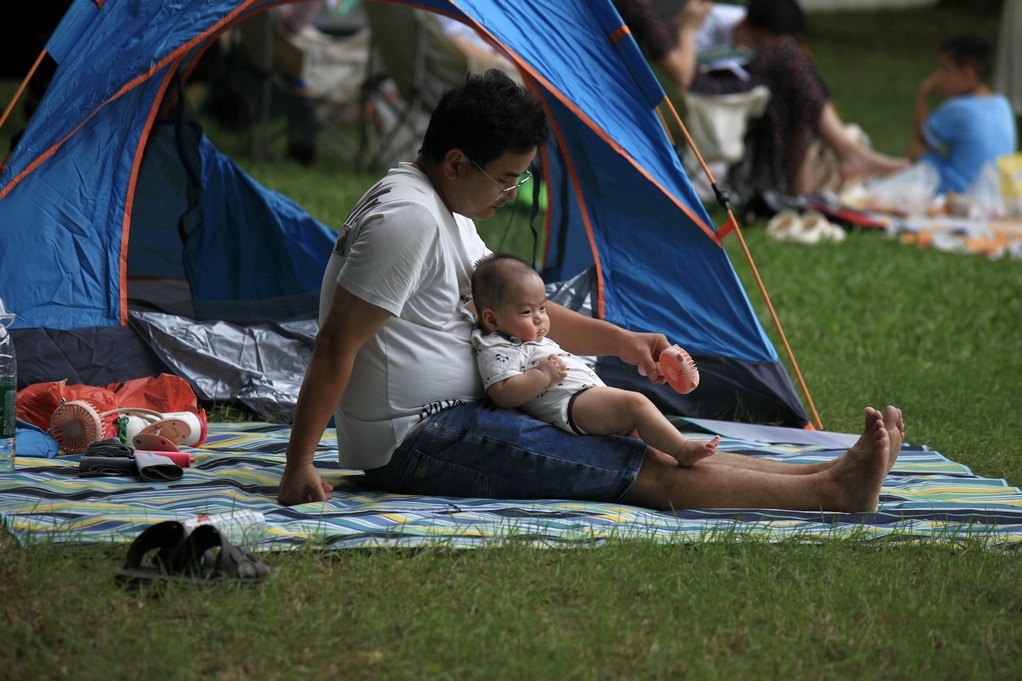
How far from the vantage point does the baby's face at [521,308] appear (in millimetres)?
2803

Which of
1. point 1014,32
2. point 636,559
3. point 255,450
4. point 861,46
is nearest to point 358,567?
point 636,559

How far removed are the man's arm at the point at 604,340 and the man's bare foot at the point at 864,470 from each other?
19.9 inches

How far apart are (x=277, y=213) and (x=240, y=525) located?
233 centimetres

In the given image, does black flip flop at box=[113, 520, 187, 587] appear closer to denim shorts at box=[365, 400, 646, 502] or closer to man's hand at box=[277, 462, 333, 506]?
man's hand at box=[277, 462, 333, 506]

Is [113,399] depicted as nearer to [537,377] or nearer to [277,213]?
[277,213]

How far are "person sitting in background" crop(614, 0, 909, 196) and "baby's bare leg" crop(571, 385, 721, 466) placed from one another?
201 inches

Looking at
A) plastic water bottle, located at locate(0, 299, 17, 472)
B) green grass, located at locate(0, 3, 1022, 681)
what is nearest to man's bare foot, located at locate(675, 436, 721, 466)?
green grass, located at locate(0, 3, 1022, 681)

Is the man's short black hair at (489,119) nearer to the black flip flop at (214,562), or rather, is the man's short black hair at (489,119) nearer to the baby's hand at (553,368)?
the baby's hand at (553,368)

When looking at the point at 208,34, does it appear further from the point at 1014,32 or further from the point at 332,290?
the point at 1014,32

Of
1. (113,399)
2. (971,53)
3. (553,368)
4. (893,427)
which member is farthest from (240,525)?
(971,53)

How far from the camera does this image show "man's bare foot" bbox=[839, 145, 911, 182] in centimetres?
826

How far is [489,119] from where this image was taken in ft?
8.73

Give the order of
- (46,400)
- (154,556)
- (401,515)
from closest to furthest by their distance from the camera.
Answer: (154,556), (401,515), (46,400)

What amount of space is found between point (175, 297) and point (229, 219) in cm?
46
